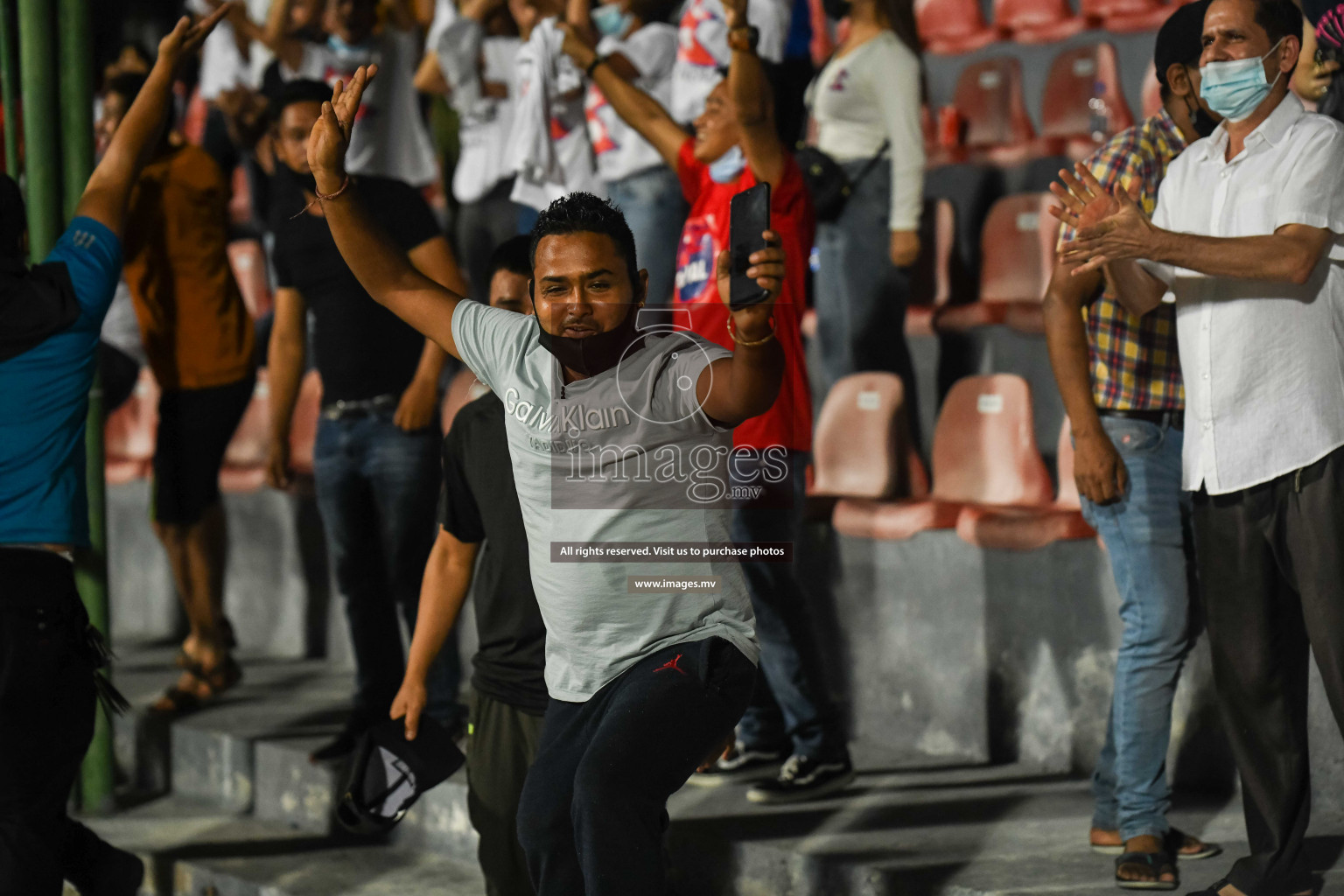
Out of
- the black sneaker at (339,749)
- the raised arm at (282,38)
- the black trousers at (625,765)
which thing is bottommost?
the black sneaker at (339,749)

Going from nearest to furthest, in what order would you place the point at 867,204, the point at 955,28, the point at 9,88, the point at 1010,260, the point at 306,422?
the point at 9,88 → the point at 867,204 → the point at 1010,260 → the point at 306,422 → the point at 955,28

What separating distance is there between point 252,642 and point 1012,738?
3.36 metres

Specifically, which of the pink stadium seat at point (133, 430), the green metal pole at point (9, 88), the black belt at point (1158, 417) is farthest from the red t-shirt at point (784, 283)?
the pink stadium seat at point (133, 430)

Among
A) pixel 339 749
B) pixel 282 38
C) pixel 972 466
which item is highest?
pixel 282 38

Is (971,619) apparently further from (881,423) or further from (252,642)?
(252,642)

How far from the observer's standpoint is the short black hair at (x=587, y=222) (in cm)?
253

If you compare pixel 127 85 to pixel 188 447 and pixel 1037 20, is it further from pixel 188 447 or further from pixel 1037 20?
pixel 1037 20

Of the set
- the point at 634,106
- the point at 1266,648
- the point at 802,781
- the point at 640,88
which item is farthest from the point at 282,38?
the point at 1266,648

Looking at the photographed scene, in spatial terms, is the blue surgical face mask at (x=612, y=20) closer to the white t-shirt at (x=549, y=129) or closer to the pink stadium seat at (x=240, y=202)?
the white t-shirt at (x=549, y=129)

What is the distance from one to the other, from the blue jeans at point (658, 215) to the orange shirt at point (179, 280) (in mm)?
1433

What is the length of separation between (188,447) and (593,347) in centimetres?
284

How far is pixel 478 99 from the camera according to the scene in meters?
5.56

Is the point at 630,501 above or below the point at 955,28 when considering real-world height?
below

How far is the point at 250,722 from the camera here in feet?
15.6
